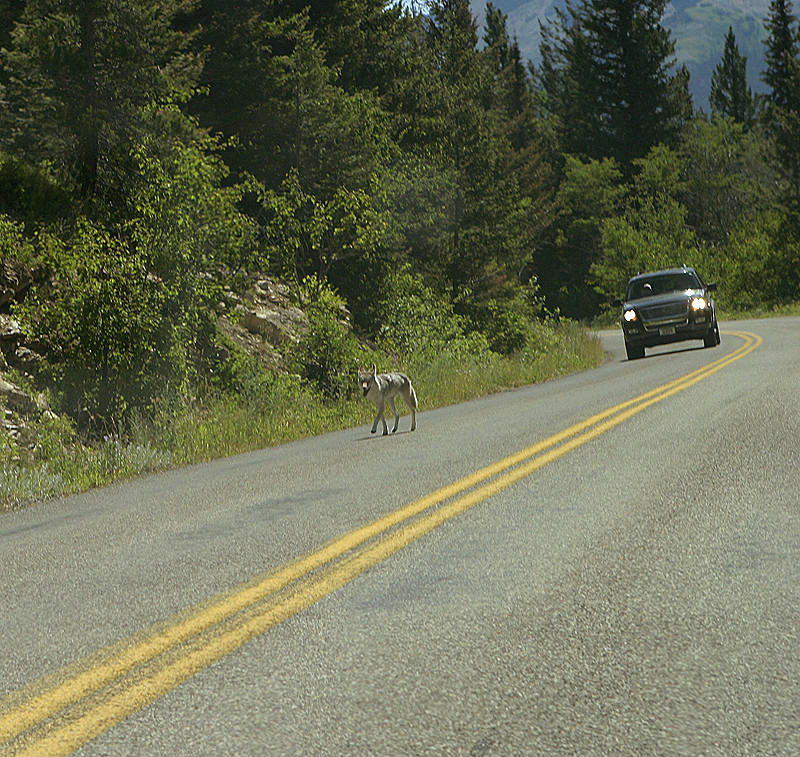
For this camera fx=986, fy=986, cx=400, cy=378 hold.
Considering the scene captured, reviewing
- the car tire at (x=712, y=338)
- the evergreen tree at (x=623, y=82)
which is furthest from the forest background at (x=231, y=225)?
the evergreen tree at (x=623, y=82)

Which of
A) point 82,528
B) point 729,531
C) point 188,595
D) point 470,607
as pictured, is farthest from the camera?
point 82,528

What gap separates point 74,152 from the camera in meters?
16.0

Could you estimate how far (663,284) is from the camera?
2431cm

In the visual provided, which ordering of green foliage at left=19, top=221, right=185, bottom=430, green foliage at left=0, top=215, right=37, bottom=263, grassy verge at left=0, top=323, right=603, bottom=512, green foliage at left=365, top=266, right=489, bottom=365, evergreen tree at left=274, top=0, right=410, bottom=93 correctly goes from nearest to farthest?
1. grassy verge at left=0, top=323, right=603, bottom=512
2. green foliage at left=19, top=221, right=185, bottom=430
3. green foliage at left=0, top=215, right=37, bottom=263
4. green foliage at left=365, top=266, right=489, bottom=365
5. evergreen tree at left=274, top=0, right=410, bottom=93

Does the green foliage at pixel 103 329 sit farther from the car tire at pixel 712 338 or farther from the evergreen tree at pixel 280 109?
the car tire at pixel 712 338

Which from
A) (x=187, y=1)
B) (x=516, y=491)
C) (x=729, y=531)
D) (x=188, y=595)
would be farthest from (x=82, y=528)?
(x=187, y=1)

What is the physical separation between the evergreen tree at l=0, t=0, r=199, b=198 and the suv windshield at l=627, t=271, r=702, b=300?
42.0 ft

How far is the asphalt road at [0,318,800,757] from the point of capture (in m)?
3.10

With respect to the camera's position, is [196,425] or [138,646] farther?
[196,425]

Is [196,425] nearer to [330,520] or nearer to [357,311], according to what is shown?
[330,520]

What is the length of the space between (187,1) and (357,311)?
25.6 ft

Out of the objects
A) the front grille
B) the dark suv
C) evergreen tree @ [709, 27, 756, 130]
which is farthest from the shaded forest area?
evergreen tree @ [709, 27, 756, 130]

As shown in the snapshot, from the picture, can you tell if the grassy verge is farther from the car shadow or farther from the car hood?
the car hood

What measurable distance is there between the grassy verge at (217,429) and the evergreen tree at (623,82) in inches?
1859
